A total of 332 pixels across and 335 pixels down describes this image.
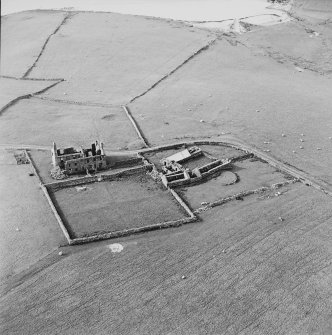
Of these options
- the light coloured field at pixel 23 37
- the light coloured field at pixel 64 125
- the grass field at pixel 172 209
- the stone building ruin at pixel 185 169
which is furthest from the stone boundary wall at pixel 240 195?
the light coloured field at pixel 23 37

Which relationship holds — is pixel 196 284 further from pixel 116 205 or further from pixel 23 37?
pixel 23 37

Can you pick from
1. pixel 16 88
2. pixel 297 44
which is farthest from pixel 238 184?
pixel 297 44

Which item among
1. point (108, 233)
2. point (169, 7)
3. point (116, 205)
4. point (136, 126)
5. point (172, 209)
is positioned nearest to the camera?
point (108, 233)

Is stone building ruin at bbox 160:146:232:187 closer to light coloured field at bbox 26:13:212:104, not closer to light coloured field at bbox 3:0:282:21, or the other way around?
light coloured field at bbox 26:13:212:104

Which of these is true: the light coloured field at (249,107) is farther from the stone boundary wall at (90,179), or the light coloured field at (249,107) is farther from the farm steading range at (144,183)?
the stone boundary wall at (90,179)

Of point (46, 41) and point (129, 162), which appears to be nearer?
point (129, 162)

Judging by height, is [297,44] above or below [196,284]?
above

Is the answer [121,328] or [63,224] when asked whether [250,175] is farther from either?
[121,328]
